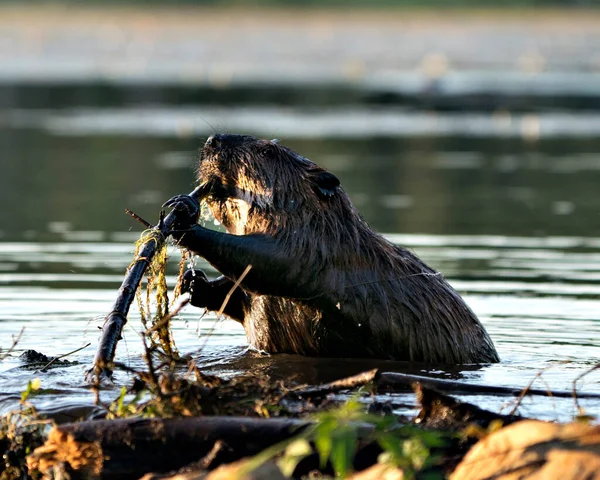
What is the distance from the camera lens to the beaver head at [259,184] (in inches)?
221

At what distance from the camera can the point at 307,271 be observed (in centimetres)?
544

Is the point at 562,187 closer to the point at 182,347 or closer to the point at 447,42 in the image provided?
the point at 182,347

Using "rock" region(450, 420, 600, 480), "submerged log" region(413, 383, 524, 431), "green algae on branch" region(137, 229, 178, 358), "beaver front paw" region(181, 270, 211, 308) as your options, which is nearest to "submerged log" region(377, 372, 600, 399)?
"submerged log" region(413, 383, 524, 431)

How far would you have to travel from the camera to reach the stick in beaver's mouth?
4.79 metres

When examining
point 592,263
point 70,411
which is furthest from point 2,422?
point 592,263

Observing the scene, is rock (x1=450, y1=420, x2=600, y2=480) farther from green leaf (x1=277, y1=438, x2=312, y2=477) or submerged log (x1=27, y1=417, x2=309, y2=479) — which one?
submerged log (x1=27, y1=417, x2=309, y2=479)

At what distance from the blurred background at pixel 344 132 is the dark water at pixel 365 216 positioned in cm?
4

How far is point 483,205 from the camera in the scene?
13172mm

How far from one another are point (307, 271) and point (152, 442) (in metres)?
1.59

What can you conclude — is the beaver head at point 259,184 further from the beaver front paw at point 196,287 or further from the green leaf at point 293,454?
the green leaf at point 293,454

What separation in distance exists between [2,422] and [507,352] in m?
2.76

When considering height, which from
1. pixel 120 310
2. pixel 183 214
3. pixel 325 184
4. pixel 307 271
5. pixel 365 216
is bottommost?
pixel 120 310

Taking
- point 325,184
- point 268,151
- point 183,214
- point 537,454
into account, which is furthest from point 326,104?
point 537,454

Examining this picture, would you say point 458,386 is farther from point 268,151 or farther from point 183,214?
point 268,151
